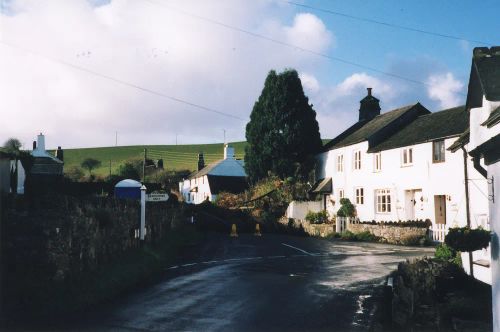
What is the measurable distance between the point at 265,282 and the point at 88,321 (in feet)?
20.3

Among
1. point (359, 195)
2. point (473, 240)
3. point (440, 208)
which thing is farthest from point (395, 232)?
point (473, 240)

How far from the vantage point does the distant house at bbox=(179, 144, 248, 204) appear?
61219 millimetres

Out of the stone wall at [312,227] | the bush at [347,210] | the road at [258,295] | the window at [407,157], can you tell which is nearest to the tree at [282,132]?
the stone wall at [312,227]

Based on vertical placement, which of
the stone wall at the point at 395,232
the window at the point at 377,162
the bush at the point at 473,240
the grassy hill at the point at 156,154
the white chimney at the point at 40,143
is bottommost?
the stone wall at the point at 395,232

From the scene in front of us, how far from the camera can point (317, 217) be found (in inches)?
1545

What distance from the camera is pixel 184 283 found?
15.0m

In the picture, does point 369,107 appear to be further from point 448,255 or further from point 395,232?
point 448,255

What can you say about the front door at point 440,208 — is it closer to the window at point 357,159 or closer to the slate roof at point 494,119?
the window at point 357,159

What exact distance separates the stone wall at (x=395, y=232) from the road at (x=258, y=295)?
530 centimetres

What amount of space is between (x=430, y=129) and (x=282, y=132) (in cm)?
1720

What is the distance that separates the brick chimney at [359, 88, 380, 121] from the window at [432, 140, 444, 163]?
17.4 metres

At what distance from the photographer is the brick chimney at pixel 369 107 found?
4738 centimetres

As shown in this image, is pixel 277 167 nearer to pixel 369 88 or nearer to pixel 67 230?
pixel 369 88

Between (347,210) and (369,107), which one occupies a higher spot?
(369,107)
